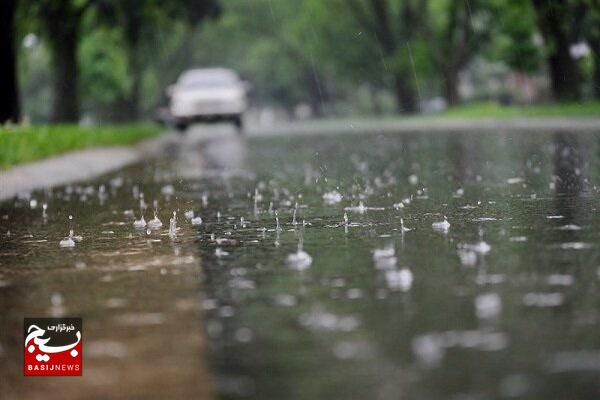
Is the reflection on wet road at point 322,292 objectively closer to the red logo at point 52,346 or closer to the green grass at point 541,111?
the red logo at point 52,346

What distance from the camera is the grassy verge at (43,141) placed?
777 inches

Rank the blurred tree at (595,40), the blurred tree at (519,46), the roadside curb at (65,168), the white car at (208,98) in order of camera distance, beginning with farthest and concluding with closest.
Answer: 1. the blurred tree at (595,40)
2. the blurred tree at (519,46)
3. the white car at (208,98)
4. the roadside curb at (65,168)

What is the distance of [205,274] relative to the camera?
7.70 metres

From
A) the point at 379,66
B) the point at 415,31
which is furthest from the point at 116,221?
the point at 379,66

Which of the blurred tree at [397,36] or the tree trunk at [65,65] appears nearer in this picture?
the tree trunk at [65,65]

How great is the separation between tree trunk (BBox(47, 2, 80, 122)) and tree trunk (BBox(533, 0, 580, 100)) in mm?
14757

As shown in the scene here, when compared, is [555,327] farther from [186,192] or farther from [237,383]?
[186,192]

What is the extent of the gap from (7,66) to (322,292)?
22.2 m

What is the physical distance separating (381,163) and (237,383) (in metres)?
16.3

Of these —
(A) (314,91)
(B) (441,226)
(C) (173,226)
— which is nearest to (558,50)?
(C) (173,226)

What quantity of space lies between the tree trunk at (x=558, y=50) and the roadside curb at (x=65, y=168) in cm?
1595

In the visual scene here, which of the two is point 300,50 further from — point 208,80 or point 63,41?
point 63,41

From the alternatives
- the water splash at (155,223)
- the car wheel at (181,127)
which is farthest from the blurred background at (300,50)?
the water splash at (155,223)

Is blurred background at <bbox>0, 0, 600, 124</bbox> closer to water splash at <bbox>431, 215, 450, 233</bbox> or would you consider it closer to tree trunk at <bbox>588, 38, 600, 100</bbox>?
tree trunk at <bbox>588, 38, 600, 100</bbox>
